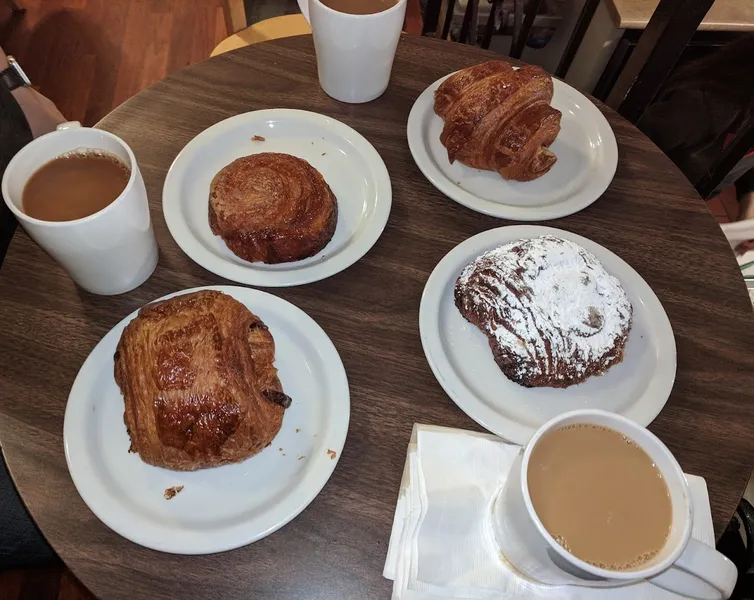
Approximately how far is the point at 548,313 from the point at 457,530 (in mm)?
343

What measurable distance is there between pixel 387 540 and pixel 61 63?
2577mm

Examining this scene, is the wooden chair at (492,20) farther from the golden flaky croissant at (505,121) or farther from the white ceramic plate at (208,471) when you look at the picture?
the white ceramic plate at (208,471)

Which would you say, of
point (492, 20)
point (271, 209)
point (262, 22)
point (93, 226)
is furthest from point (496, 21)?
point (93, 226)

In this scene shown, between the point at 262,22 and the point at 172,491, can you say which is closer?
the point at 172,491

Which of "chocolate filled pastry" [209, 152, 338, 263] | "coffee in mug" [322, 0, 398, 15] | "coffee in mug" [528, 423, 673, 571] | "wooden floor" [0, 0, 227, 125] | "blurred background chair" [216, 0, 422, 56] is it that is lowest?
"wooden floor" [0, 0, 227, 125]

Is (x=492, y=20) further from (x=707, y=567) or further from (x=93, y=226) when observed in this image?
(x=707, y=567)

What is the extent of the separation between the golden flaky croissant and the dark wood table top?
0.11 m

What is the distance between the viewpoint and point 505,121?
1.09 meters

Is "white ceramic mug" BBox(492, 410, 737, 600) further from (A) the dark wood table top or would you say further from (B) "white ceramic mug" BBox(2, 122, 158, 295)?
(B) "white ceramic mug" BBox(2, 122, 158, 295)

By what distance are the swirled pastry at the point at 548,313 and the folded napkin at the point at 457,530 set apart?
0.48 feet

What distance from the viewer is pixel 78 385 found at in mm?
836

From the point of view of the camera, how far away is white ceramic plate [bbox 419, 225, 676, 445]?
0.89m

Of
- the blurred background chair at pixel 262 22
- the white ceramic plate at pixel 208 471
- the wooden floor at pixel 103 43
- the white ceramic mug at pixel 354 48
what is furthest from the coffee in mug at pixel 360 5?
the wooden floor at pixel 103 43

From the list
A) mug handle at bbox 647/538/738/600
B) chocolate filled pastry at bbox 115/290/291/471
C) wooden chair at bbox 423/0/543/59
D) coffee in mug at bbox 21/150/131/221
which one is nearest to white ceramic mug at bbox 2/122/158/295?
coffee in mug at bbox 21/150/131/221
